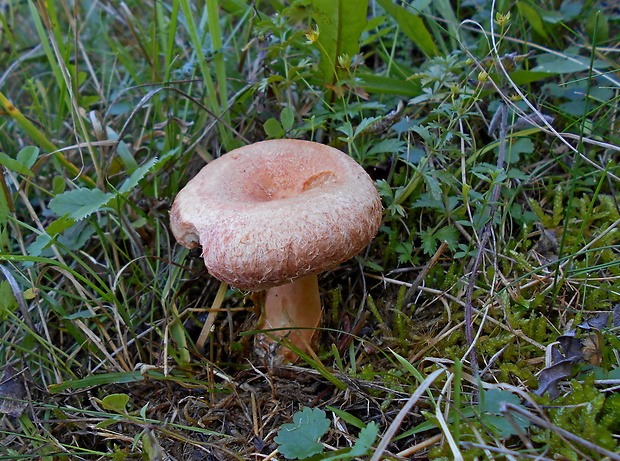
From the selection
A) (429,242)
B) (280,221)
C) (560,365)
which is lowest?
(560,365)

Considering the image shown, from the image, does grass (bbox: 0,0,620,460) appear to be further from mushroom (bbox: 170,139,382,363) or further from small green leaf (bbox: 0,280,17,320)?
mushroom (bbox: 170,139,382,363)

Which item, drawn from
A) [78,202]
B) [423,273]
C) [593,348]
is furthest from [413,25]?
[78,202]

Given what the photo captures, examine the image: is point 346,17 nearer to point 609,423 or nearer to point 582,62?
point 582,62

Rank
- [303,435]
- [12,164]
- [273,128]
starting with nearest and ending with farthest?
[303,435], [12,164], [273,128]

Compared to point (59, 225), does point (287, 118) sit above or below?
above

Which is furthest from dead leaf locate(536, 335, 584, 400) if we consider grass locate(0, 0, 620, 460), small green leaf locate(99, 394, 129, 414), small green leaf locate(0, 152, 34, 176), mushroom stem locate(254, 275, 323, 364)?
small green leaf locate(0, 152, 34, 176)

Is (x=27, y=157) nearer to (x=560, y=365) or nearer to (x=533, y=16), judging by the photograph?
(x=560, y=365)

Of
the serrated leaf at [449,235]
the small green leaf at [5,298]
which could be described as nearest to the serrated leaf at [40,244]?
the small green leaf at [5,298]

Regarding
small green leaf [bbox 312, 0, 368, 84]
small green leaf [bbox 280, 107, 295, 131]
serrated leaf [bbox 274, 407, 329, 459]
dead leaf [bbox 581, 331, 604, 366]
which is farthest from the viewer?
small green leaf [bbox 280, 107, 295, 131]
